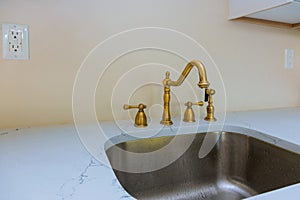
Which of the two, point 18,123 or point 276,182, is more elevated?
point 18,123

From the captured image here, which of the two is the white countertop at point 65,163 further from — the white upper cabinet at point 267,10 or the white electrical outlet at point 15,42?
the white upper cabinet at point 267,10

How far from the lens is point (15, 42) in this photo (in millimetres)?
855

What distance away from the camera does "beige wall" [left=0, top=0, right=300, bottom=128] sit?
2.89 feet

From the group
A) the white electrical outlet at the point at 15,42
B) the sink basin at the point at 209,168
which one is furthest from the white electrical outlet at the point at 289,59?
the white electrical outlet at the point at 15,42

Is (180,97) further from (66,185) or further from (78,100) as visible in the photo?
(66,185)

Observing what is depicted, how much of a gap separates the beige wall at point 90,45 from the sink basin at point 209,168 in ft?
0.85

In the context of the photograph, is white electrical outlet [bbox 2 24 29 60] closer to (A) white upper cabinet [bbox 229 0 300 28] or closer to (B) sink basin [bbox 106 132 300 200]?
(B) sink basin [bbox 106 132 300 200]

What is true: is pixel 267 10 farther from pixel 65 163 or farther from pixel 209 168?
pixel 65 163

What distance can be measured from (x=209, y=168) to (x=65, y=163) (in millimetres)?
564

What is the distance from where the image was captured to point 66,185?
0.48 meters

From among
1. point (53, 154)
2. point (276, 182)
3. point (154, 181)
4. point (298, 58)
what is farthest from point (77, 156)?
point (298, 58)

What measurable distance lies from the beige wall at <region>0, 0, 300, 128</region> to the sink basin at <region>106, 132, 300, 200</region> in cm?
26

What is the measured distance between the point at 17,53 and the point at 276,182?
3.20 feet

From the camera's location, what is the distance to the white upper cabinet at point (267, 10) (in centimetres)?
101
